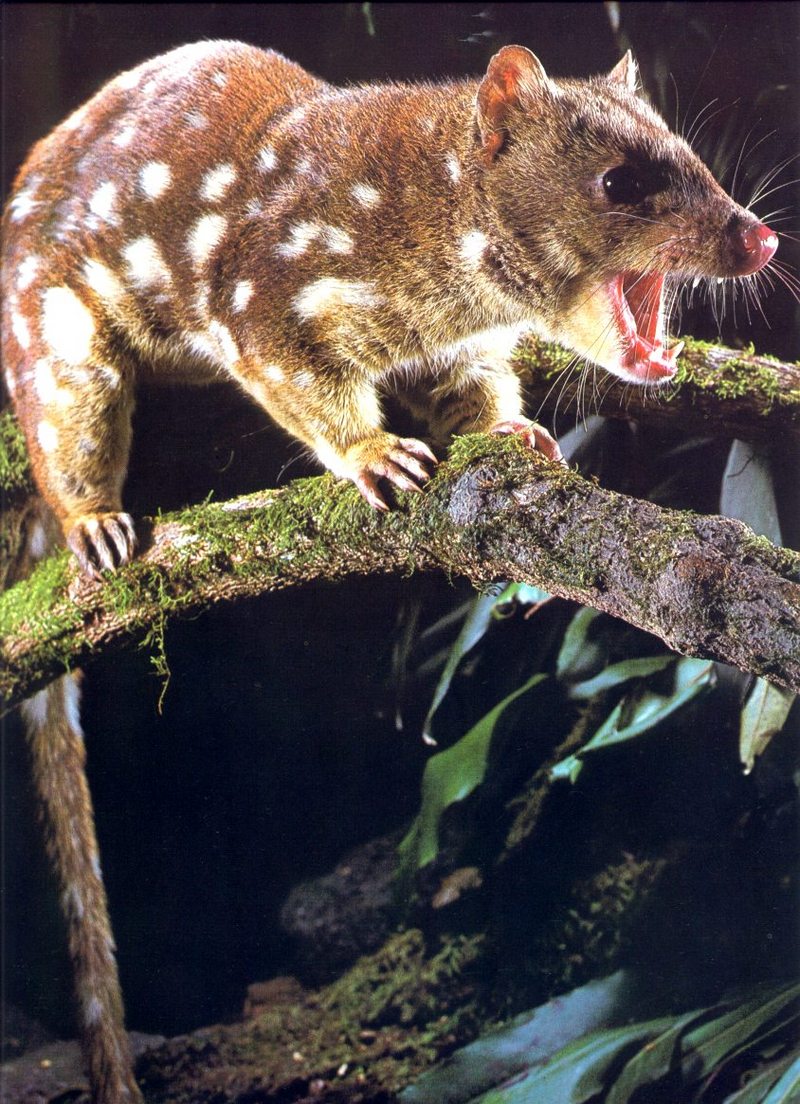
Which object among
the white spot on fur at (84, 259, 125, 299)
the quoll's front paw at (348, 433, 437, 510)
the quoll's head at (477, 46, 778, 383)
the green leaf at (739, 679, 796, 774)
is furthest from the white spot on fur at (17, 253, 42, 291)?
the green leaf at (739, 679, 796, 774)

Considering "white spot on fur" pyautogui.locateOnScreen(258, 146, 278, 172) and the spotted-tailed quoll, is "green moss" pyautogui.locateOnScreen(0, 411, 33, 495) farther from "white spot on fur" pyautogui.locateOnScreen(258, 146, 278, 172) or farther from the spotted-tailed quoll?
"white spot on fur" pyautogui.locateOnScreen(258, 146, 278, 172)

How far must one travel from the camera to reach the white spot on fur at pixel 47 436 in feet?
5.81

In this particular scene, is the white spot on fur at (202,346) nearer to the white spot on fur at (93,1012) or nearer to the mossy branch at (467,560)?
the mossy branch at (467,560)

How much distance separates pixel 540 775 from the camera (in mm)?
1574

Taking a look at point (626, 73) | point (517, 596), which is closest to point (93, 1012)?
point (517, 596)

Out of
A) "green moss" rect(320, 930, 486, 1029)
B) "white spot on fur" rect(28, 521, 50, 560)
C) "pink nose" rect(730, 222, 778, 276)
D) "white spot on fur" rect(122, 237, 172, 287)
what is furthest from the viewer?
"white spot on fur" rect(28, 521, 50, 560)

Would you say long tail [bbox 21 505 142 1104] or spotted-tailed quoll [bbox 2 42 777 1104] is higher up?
spotted-tailed quoll [bbox 2 42 777 1104]

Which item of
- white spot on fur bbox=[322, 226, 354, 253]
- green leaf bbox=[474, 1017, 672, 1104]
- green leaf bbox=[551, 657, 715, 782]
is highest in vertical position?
white spot on fur bbox=[322, 226, 354, 253]

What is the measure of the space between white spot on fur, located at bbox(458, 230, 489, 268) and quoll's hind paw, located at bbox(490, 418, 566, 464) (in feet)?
0.85

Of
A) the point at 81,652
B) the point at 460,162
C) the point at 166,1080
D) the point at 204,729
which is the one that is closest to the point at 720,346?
the point at 460,162

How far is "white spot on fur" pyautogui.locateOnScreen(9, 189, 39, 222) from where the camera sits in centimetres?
184

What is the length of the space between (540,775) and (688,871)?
0.26 meters

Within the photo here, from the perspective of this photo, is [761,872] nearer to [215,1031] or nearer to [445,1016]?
[445,1016]

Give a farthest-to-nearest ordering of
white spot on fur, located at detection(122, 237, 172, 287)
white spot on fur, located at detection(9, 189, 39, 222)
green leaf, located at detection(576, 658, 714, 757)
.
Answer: white spot on fur, located at detection(9, 189, 39, 222)
white spot on fur, located at detection(122, 237, 172, 287)
green leaf, located at detection(576, 658, 714, 757)
